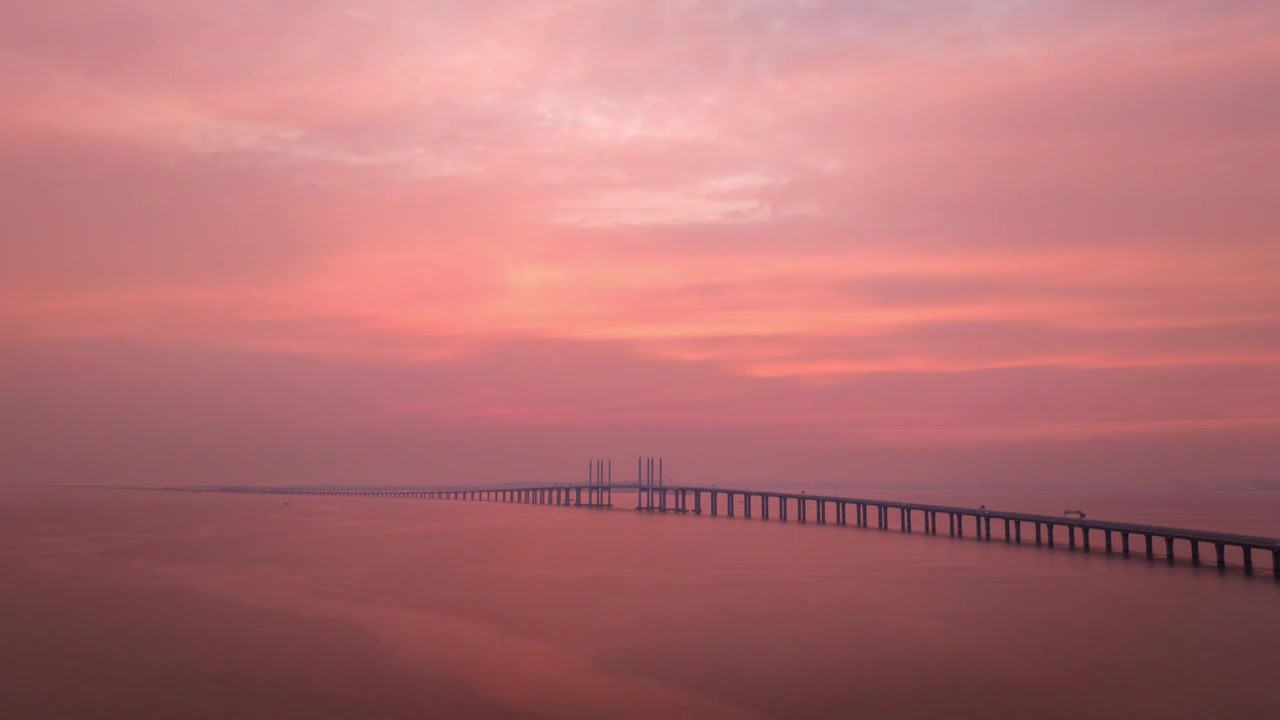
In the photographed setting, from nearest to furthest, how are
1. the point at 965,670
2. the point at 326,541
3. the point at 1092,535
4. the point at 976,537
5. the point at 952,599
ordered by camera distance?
the point at 965,670, the point at 952,599, the point at 326,541, the point at 976,537, the point at 1092,535

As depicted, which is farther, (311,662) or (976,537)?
(976,537)

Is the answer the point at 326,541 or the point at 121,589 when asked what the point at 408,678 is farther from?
the point at 326,541

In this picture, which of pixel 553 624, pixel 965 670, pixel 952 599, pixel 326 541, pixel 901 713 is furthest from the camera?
pixel 326 541

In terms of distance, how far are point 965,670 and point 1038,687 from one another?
242cm

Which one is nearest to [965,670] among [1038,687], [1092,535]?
[1038,687]

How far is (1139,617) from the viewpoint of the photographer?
38.8m

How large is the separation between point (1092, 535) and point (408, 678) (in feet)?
284

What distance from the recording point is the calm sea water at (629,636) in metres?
24.6

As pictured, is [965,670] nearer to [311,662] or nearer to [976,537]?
[311,662]

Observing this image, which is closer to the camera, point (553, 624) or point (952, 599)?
point (553, 624)

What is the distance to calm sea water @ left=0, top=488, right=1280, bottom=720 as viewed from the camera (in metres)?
24.6

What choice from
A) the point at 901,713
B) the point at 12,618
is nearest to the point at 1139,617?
the point at 901,713

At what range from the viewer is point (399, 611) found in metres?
39.7

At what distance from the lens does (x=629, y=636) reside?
111ft
